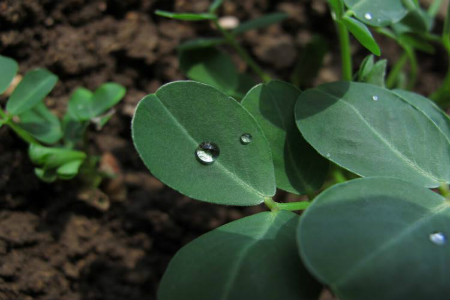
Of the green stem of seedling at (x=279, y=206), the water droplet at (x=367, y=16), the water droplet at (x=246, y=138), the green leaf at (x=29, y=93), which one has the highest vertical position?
the water droplet at (x=367, y=16)

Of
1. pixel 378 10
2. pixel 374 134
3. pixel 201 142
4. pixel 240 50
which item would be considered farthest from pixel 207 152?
pixel 240 50

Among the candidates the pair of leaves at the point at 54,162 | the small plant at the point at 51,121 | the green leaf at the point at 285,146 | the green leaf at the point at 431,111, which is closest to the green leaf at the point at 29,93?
the small plant at the point at 51,121

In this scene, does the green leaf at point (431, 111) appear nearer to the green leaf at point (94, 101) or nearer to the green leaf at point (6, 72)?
the green leaf at point (94, 101)

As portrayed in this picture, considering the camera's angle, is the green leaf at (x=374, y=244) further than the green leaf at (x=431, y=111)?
No

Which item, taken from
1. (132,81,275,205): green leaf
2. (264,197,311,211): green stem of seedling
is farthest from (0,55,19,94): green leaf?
(264,197,311,211): green stem of seedling

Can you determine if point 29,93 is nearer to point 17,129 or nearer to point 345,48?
point 17,129

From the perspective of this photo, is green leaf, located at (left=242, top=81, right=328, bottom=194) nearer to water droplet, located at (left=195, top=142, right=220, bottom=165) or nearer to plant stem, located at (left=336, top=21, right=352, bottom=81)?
water droplet, located at (left=195, top=142, right=220, bottom=165)
